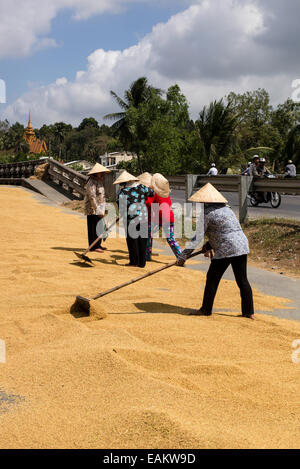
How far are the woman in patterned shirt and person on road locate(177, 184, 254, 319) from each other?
3053 millimetres

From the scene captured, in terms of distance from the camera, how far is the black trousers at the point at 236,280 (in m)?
5.69

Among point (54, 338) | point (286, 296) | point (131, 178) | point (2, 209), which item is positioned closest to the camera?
point (54, 338)

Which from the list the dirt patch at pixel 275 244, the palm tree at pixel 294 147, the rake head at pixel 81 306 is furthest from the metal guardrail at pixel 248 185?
the palm tree at pixel 294 147

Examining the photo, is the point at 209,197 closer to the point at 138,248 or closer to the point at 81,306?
the point at 81,306

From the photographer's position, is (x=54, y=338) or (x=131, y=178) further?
(x=131, y=178)

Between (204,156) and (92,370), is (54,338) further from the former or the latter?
(204,156)

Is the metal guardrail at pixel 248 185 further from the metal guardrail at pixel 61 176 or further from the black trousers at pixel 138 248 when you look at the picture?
the metal guardrail at pixel 61 176

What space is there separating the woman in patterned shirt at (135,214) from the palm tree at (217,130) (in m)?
31.5

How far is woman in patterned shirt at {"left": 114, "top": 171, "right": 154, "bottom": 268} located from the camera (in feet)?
28.7

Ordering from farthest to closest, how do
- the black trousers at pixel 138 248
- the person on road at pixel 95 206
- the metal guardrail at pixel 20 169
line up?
the metal guardrail at pixel 20 169, the person on road at pixel 95 206, the black trousers at pixel 138 248

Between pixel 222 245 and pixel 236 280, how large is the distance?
1.42 ft
